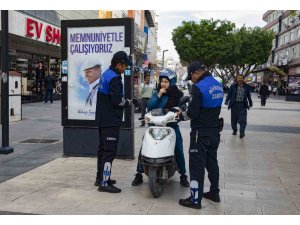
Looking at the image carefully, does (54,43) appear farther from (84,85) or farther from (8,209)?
(8,209)

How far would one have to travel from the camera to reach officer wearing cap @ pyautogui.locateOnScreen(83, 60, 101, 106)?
23.9ft

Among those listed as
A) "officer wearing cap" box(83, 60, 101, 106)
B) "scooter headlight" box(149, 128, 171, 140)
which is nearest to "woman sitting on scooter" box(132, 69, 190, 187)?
"scooter headlight" box(149, 128, 171, 140)

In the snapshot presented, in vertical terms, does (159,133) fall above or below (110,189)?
above

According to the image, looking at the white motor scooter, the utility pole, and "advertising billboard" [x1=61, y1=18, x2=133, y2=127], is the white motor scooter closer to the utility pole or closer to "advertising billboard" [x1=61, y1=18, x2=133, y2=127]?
"advertising billboard" [x1=61, y1=18, x2=133, y2=127]

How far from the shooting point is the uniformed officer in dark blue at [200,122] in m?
4.61

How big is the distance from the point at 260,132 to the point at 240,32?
158 ft

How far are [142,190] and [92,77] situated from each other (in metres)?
2.78

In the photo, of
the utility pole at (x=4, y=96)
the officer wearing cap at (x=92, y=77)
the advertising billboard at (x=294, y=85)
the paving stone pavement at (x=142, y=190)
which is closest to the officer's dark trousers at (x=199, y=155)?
the paving stone pavement at (x=142, y=190)

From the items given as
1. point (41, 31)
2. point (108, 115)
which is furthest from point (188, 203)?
point (41, 31)

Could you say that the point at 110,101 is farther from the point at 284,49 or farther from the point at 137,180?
the point at 284,49

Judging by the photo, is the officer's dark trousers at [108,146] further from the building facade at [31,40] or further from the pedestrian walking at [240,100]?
the building facade at [31,40]

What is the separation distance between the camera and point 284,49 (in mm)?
60125

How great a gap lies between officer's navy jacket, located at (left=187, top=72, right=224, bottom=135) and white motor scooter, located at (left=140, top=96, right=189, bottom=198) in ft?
1.21
